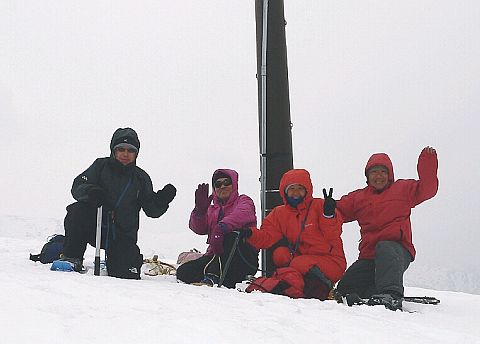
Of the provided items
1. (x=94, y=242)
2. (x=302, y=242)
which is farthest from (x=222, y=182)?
(x=94, y=242)

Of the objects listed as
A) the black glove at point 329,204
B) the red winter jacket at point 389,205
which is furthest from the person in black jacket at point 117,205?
the red winter jacket at point 389,205

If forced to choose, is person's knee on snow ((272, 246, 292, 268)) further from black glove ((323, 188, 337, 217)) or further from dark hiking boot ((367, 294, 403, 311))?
dark hiking boot ((367, 294, 403, 311))

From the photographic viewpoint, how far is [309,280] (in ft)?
14.3

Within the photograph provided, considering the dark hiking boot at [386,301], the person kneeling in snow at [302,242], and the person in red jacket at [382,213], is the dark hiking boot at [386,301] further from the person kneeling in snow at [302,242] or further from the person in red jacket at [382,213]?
the person kneeling in snow at [302,242]

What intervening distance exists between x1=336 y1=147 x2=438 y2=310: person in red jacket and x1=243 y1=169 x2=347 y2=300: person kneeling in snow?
306 mm

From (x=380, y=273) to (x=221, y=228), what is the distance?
1415mm

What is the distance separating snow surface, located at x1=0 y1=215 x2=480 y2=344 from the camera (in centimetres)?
217

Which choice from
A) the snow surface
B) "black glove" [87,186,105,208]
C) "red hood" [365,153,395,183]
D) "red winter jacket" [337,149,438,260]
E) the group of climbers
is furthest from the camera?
"red hood" [365,153,395,183]

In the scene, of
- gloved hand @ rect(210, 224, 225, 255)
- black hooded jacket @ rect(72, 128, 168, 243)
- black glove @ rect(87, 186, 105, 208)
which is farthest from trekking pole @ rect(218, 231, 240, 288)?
black glove @ rect(87, 186, 105, 208)

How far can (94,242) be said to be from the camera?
497 centimetres

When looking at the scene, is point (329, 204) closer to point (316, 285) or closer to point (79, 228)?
point (316, 285)

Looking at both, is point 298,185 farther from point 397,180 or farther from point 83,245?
point 83,245

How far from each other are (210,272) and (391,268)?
1.61 metres

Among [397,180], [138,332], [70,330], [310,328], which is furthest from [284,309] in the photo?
[397,180]
